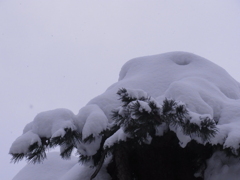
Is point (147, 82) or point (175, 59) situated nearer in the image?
point (147, 82)

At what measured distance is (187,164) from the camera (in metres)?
3.01

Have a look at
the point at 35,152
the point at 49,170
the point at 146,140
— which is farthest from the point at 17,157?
the point at 49,170

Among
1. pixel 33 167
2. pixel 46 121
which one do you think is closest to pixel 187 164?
pixel 46 121

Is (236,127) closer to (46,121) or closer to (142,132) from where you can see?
(142,132)

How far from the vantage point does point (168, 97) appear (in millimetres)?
2602

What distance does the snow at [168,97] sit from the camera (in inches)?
86.9

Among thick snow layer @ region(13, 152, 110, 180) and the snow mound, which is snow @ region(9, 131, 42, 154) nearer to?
the snow mound

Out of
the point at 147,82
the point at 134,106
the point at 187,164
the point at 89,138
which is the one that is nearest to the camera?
the point at 134,106

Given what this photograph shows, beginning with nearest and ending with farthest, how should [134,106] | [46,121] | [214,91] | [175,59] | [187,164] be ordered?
[134,106] < [46,121] < [187,164] < [214,91] < [175,59]

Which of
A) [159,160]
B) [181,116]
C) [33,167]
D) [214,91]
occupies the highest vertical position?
[181,116]

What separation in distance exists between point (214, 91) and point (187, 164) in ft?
3.09

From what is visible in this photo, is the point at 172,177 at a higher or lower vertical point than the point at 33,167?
higher

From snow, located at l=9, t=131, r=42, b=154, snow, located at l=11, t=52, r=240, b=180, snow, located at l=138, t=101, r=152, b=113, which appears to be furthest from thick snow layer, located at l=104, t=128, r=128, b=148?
snow, located at l=9, t=131, r=42, b=154

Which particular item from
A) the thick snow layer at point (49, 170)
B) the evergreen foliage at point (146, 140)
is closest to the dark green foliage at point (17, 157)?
the evergreen foliage at point (146, 140)
